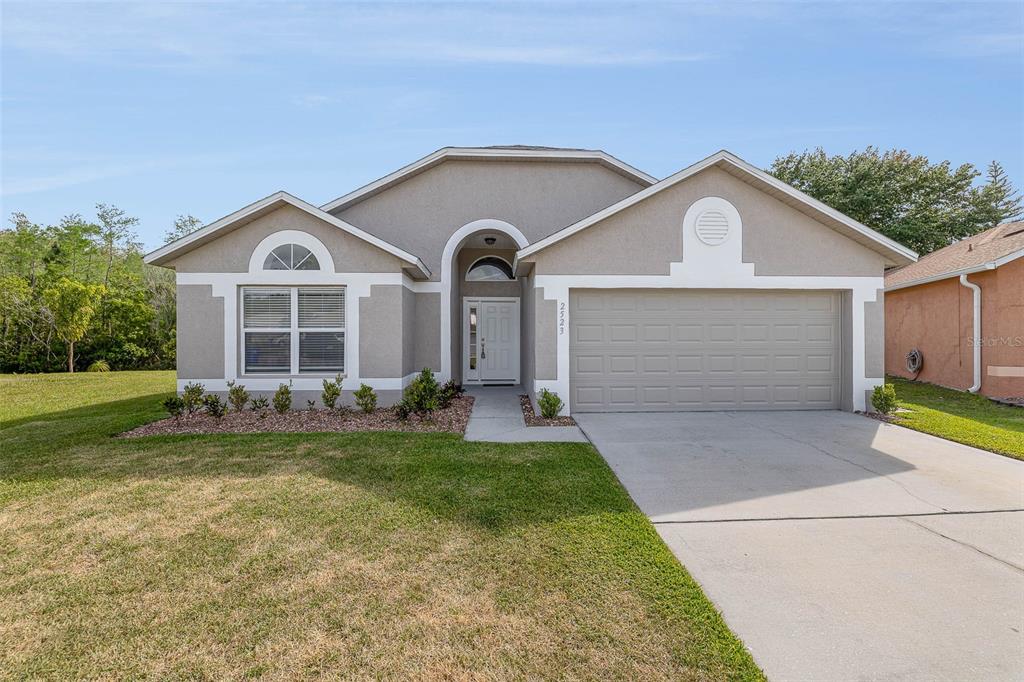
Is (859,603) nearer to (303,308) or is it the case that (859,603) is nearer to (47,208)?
(303,308)

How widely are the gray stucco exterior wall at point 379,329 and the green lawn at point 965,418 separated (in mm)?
9615

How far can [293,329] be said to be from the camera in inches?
390

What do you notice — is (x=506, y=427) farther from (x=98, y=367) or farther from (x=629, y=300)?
(x=98, y=367)

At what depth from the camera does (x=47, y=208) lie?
90.5 ft

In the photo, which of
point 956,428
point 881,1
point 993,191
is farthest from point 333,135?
point 993,191

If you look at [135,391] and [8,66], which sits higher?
[8,66]

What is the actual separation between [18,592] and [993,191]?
137 feet

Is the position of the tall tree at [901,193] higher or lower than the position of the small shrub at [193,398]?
higher

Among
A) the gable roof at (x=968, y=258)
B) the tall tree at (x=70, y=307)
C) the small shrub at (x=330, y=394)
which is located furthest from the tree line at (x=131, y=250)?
the small shrub at (x=330, y=394)

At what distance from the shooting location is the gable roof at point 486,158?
12242 mm

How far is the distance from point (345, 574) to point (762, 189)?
9.72m

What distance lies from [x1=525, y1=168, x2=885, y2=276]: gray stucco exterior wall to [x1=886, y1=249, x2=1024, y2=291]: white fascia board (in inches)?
220

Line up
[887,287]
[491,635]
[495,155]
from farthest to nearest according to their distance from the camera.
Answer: [887,287] → [495,155] → [491,635]

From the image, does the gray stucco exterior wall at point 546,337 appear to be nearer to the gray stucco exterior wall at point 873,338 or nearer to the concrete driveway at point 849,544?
the concrete driveway at point 849,544
